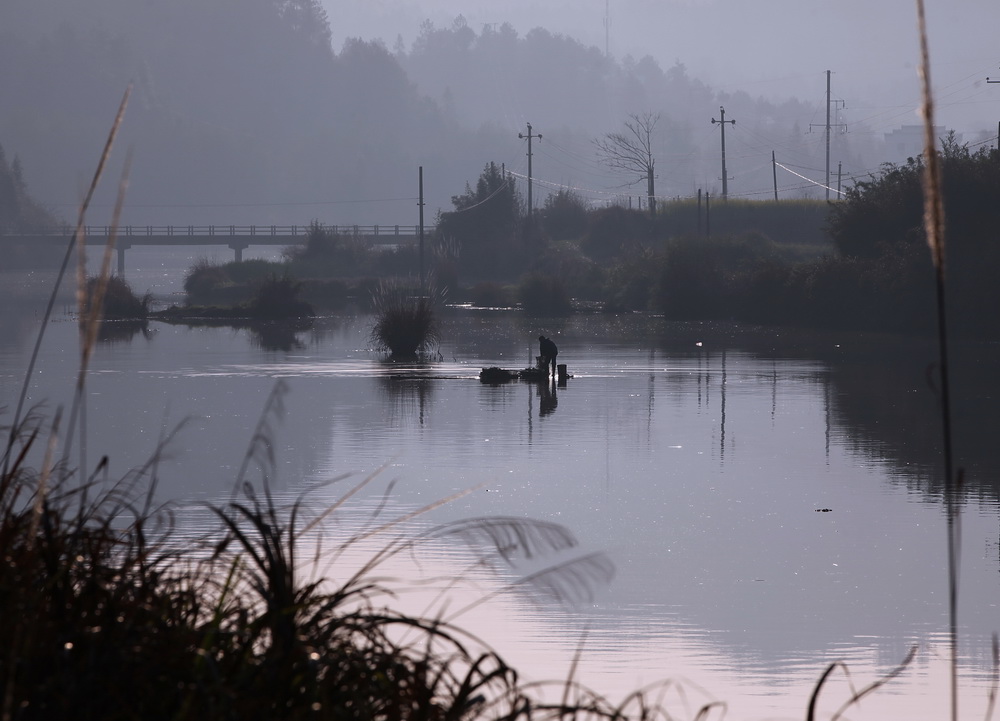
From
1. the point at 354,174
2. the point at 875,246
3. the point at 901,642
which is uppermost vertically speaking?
the point at 354,174

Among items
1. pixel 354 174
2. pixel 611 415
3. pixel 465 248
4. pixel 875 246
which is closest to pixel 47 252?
pixel 465 248

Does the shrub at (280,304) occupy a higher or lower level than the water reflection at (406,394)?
higher

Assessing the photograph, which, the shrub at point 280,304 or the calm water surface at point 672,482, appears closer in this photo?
the calm water surface at point 672,482

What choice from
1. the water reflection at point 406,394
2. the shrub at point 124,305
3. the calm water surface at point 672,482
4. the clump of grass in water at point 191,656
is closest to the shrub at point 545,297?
the shrub at point 124,305

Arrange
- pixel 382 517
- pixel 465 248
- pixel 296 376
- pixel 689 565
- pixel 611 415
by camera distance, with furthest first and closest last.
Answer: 1. pixel 465 248
2. pixel 296 376
3. pixel 611 415
4. pixel 382 517
5. pixel 689 565

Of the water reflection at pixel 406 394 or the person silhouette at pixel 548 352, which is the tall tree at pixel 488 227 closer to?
the water reflection at pixel 406 394

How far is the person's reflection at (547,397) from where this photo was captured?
16.7 m

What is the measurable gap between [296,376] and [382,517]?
1241cm

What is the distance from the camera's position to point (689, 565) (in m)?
8.05

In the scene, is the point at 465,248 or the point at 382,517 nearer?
the point at 382,517

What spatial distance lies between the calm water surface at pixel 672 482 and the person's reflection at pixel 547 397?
0.07 meters

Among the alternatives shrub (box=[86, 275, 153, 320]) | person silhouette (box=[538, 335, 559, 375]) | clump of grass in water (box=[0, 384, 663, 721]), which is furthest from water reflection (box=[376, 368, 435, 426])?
shrub (box=[86, 275, 153, 320])

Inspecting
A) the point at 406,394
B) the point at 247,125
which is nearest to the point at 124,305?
the point at 406,394

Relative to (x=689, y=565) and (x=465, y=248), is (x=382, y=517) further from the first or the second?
(x=465, y=248)
